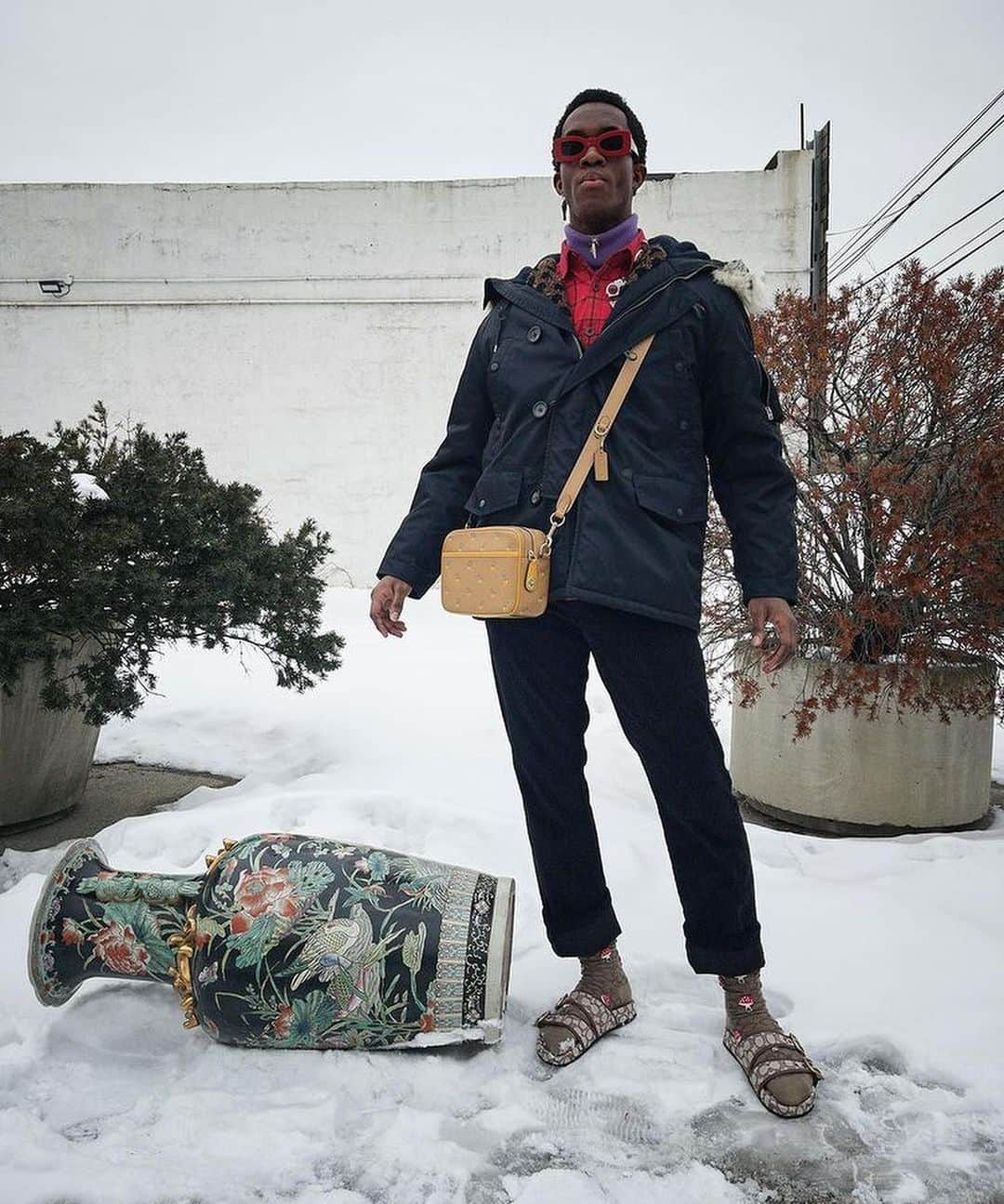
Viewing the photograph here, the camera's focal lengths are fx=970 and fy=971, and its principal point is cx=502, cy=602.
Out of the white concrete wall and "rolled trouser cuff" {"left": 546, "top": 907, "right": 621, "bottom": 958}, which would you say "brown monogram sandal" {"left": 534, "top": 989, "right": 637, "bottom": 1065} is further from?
the white concrete wall

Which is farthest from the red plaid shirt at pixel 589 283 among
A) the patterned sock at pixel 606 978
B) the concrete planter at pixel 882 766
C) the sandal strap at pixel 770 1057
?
the concrete planter at pixel 882 766

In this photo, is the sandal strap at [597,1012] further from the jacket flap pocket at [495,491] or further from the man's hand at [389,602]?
the jacket flap pocket at [495,491]

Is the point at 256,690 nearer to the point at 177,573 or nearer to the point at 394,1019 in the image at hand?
the point at 177,573

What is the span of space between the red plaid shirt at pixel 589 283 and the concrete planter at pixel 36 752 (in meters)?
2.62

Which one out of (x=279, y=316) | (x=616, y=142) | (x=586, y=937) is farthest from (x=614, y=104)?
(x=279, y=316)

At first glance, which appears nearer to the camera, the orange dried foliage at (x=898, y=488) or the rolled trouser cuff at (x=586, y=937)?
the rolled trouser cuff at (x=586, y=937)

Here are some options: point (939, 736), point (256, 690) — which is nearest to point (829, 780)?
point (939, 736)

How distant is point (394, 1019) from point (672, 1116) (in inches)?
23.6

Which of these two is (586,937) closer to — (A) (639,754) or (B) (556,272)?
(A) (639,754)

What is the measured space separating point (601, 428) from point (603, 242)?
1.48ft

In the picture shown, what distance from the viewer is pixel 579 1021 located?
216cm

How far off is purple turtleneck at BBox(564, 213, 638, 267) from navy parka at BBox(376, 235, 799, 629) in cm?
7

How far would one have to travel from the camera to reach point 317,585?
14.1 feet

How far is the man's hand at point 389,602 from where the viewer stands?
2260mm
